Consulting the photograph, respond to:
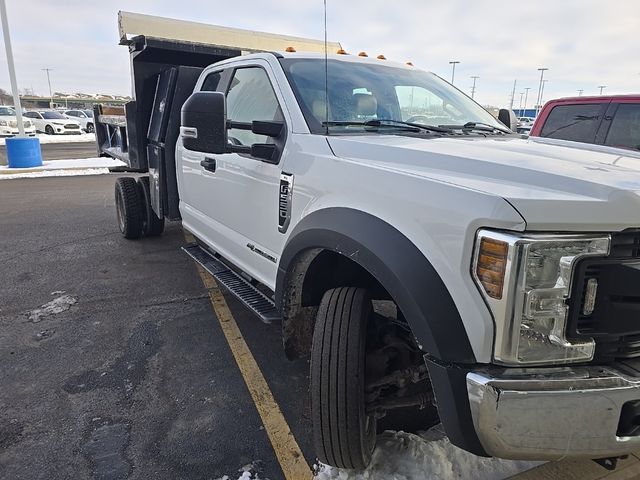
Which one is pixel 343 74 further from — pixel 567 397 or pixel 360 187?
pixel 567 397

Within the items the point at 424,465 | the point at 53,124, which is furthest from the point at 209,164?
the point at 53,124

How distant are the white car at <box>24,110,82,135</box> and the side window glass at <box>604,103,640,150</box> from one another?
1296 inches

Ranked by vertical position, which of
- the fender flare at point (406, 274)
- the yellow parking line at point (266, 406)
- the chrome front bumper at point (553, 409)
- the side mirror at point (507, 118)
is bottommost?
the yellow parking line at point (266, 406)

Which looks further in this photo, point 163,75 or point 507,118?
point 163,75

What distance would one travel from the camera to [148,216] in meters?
6.50

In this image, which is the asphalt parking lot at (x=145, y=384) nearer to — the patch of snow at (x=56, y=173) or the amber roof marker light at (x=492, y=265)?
the amber roof marker light at (x=492, y=265)

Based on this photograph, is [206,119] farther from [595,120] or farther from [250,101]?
[595,120]

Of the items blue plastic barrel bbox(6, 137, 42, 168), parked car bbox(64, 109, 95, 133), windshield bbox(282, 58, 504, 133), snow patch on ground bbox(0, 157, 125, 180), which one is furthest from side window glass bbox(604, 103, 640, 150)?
parked car bbox(64, 109, 95, 133)

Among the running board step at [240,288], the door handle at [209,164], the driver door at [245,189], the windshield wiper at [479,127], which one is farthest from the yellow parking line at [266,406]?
the windshield wiper at [479,127]

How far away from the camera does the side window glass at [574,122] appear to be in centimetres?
558

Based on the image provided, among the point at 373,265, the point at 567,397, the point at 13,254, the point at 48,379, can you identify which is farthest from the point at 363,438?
the point at 13,254

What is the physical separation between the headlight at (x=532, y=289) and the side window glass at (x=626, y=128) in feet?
14.5

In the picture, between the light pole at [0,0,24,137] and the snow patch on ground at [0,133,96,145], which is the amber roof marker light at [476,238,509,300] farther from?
the snow patch on ground at [0,133,96,145]

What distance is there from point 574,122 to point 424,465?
487cm
